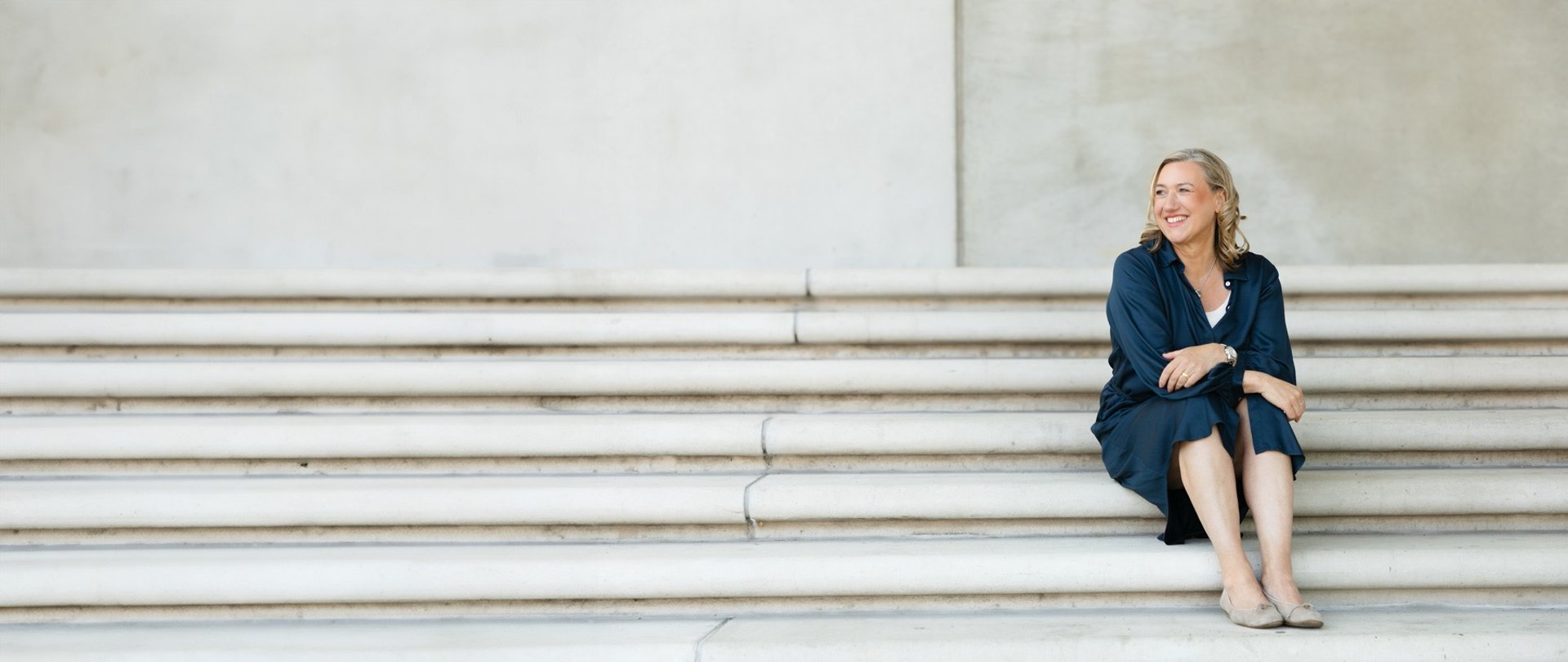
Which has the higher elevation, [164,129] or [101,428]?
[164,129]

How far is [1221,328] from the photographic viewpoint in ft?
7.11

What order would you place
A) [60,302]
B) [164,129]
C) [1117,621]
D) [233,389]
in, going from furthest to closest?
1. [164,129]
2. [60,302]
3. [233,389]
4. [1117,621]

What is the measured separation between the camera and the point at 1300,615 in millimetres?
1857

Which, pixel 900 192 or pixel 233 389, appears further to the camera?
pixel 900 192

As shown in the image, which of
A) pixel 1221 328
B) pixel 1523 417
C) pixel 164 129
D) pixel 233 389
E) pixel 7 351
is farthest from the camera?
pixel 164 129

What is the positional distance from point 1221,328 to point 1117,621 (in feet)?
2.17

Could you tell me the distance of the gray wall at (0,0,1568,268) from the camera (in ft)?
13.2

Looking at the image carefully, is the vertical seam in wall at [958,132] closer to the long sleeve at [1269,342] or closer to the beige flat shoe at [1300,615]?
the long sleeve at [1269,342]

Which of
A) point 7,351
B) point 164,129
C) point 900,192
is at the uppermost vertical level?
point 164,129

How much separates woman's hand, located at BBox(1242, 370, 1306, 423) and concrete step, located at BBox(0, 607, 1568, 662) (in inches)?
15.8

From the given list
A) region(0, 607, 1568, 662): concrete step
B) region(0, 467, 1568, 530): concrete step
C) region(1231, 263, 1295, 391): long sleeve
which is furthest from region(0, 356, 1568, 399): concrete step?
region(0, 607, 1568, 662): concrete step

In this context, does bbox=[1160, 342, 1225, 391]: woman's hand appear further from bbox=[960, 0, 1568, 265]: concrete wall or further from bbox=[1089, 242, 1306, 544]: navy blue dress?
bbox=[960, 0, 1568, 265]: concrete wall

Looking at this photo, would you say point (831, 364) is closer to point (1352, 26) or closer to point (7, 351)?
point (7, 351)

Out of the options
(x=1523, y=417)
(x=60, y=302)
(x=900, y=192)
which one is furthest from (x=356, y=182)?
(x=1523, y=417)
